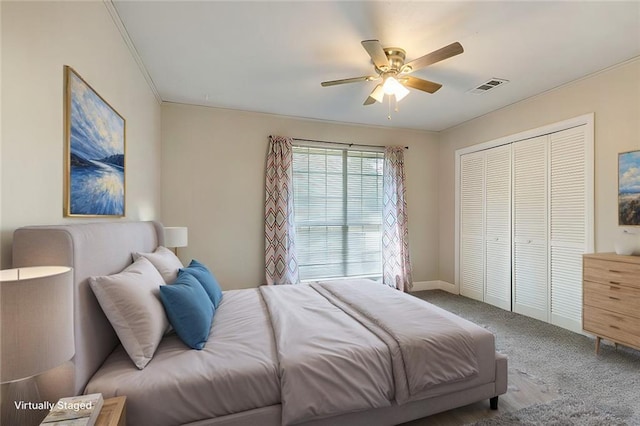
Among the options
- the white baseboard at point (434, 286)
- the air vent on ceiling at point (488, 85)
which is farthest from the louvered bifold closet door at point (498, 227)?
the air vent on ceiling at point (488, 85)

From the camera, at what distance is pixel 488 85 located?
3.13m

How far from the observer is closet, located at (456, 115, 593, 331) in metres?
3.05

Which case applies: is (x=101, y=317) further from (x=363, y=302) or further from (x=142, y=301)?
(x=363, y=302)

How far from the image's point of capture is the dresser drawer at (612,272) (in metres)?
2.32

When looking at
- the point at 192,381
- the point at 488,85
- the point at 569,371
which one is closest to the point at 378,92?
the point at 488,85

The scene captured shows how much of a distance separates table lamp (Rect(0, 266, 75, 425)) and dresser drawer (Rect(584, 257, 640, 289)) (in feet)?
11.6

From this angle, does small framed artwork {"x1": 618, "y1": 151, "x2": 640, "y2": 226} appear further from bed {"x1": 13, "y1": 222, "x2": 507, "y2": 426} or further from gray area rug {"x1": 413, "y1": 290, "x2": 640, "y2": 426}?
bed {"x1": 13, "y1": 222, "x2": 507, "y2": 426}

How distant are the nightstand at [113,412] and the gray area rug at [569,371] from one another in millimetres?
1924

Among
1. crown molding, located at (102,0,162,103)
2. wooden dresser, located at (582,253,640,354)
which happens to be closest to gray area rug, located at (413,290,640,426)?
wooden dresser, located at (582,253,640,354)

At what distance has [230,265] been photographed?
12.9 ft

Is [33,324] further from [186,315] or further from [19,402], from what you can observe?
[186,315]

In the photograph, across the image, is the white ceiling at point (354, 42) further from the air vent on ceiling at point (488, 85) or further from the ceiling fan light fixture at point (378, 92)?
the ceiling fan light fixture at point (378, 92)

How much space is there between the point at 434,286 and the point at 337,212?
83.5 inches

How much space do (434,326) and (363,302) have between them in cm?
59
